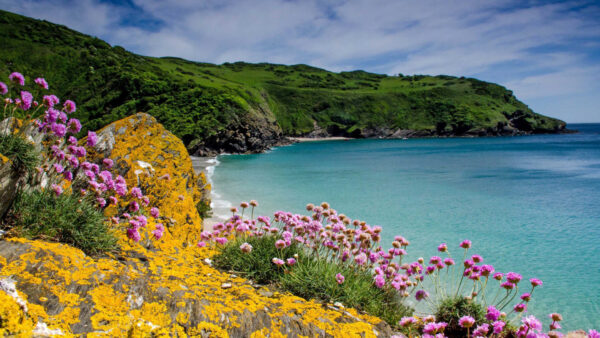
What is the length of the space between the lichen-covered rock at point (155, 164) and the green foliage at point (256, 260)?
73.3 inches

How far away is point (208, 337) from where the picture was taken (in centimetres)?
259

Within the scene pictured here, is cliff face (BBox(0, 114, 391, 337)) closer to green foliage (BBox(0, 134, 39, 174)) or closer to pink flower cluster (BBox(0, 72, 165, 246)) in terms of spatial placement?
pink flower cluster (BBox(0, 72, 165, 246))

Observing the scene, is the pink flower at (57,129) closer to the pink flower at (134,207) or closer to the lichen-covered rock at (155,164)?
the pink flower at (134,207)

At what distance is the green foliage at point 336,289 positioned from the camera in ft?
14.0

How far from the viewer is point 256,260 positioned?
4.79 m

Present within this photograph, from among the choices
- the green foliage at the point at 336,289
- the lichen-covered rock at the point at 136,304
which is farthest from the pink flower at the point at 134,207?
the green foliage at the point at 336,289

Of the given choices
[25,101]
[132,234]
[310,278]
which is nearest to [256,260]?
[310,278]

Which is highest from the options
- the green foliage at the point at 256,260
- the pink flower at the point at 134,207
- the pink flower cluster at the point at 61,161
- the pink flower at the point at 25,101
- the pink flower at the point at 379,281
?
the pink flower at the point at 25,101

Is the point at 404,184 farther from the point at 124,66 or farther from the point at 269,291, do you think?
the point at 124,66

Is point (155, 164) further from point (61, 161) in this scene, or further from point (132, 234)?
point (132, 234)

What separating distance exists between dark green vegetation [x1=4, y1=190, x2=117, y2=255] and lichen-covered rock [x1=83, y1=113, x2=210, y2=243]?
2.24 m

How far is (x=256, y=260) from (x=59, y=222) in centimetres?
273

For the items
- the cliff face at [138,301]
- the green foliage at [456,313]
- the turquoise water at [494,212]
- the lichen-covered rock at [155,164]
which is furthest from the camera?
the turquoise water at [494,212]

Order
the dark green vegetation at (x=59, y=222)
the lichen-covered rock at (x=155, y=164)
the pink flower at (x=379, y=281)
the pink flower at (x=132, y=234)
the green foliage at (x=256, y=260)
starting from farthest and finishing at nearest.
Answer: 1. the lichen-covered rock at (x=155, y=164)
2. the pink flower at (x=379, y=281)
3. the green foliage at (x=256, y=260)
4. the pink flower at (x=132, y=234)
5. the dark green vegetation at (x=59, y=222)
